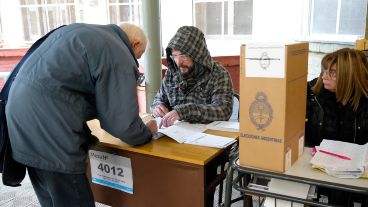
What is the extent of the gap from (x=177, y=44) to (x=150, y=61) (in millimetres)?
1163

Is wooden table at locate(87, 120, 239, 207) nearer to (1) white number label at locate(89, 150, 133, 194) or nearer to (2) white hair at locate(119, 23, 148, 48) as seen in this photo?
(1) white number label at locate(89, 150, 133, 194)

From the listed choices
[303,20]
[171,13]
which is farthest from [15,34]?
[303,20]

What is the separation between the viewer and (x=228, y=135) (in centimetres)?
167

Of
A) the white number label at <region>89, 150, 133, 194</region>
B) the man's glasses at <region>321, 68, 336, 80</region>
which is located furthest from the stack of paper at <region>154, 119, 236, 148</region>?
the man's glasses at <region>321, 68, 336, 80</region>

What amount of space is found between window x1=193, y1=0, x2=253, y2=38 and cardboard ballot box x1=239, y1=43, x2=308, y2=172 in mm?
4130

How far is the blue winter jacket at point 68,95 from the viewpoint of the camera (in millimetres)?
1272

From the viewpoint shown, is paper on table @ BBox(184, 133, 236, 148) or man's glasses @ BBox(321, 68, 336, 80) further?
man's glasses @ BBox(321, 68, 336, 80)

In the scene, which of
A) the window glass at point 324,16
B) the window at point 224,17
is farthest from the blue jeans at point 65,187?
the window at point 224,17

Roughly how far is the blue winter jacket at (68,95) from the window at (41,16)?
16.1ft

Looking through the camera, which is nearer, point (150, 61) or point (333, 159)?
point (333, 159)

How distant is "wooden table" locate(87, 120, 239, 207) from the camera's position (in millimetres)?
1391

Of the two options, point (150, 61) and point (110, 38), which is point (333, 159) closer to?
point (110, 38)

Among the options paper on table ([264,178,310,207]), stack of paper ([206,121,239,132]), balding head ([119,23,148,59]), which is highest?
balding head ([119,23,148,59])

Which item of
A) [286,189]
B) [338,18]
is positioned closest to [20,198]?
[286,189]
